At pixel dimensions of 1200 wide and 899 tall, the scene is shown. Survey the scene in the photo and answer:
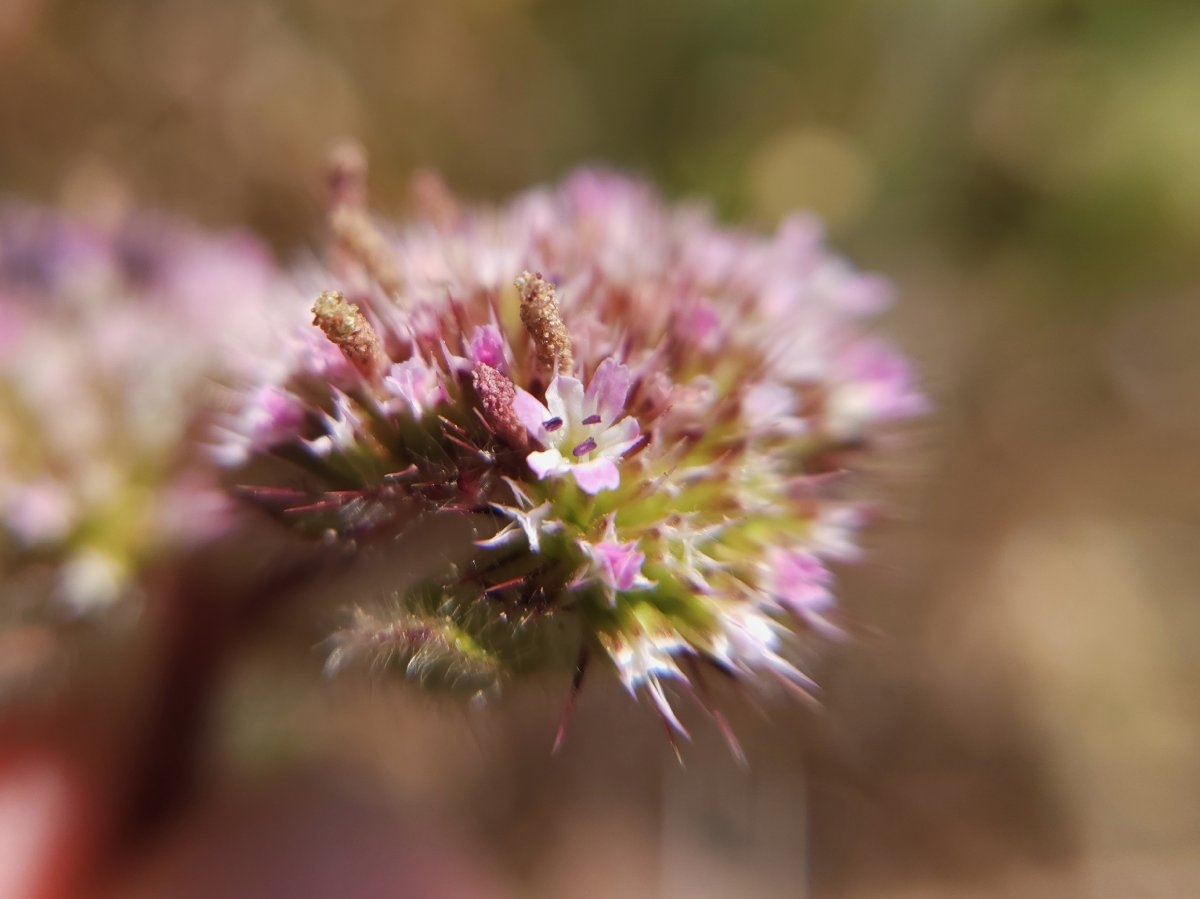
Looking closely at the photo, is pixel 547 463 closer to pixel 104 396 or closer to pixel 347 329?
pixel 347 329

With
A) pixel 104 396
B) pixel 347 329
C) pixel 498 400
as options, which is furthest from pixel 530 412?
pixel 104 396

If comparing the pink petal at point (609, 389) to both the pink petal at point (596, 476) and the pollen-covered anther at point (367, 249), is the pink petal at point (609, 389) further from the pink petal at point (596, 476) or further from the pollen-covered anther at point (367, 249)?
the pollen-covered anther at point (367, 249)

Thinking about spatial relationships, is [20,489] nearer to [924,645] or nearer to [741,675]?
[741,675]

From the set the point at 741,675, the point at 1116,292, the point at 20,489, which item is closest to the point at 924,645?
the point at 1116,292

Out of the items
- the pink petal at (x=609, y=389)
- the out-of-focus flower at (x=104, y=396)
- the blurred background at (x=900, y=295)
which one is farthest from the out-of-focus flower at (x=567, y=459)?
the blurred background at (x=900, y=295)

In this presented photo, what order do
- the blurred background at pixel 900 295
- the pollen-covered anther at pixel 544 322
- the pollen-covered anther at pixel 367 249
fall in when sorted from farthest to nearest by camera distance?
the blurred background at pixel 900 295, the pollen-covered anther at pixel 367 249, the pollen-covered anther at pixel 544 322
